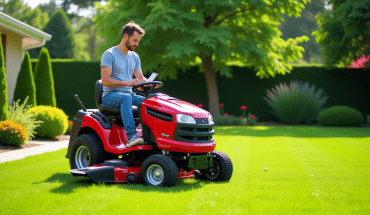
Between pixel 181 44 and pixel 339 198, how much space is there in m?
12.0

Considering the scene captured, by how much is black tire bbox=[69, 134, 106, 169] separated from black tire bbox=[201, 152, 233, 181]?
4.41 feet

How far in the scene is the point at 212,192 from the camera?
15.8 feet

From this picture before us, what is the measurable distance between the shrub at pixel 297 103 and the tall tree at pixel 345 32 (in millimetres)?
1597

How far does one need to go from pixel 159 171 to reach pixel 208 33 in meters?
11.2

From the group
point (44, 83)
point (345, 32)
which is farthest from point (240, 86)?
point (44, 83)

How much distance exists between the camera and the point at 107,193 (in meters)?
4.65

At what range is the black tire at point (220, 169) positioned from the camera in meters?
5.52

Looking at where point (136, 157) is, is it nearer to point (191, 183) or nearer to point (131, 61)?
point (191, 183)

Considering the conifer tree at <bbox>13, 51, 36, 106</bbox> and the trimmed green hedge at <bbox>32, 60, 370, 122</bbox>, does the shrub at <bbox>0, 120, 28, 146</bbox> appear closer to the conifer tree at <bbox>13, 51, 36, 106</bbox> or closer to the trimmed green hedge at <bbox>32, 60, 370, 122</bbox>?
the conifer tree at <bbox>13, 51, 36, 106</bbox>

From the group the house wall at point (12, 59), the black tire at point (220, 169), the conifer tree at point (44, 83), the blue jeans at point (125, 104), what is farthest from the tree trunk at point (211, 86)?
the blue jeans at point (125, 104)

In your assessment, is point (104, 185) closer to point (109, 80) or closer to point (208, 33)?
point (109, 80)

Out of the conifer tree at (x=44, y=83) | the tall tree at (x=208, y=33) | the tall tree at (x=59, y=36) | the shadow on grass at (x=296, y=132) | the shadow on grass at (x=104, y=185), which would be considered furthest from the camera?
the tall tree at (x=59, y=36)

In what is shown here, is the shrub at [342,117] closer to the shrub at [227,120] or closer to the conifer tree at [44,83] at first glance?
the shrub at [227,120]

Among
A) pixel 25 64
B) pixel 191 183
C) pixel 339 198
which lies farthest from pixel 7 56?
pixel 339 198
